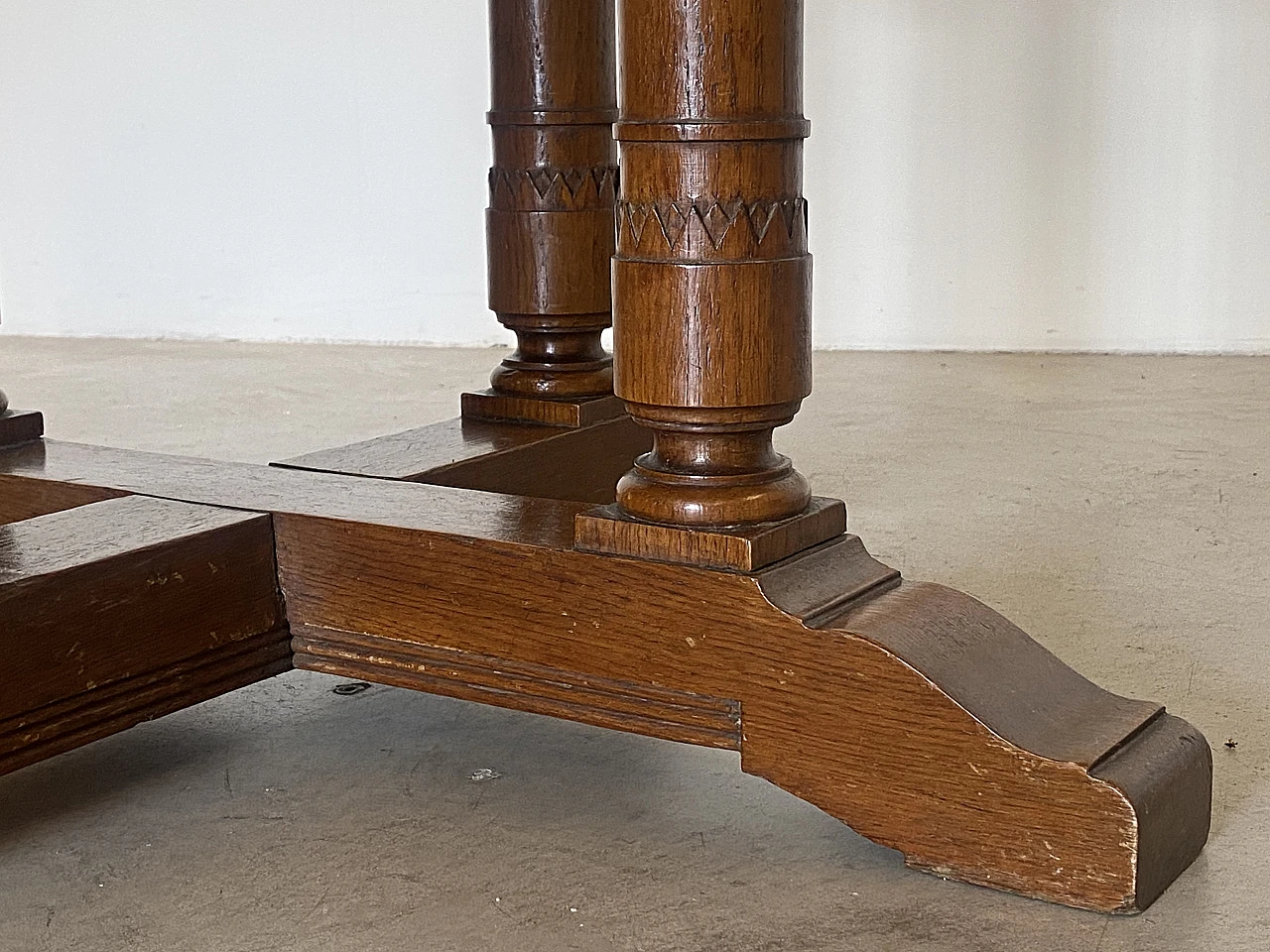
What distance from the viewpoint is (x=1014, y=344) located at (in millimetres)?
3738

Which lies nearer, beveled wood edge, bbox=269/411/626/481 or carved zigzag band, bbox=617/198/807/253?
carved zigzag band, bbox=617/198/807/253

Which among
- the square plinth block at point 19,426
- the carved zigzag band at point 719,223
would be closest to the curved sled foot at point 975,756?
the carved zigzag band at point 719,223

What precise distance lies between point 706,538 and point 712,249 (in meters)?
0.19

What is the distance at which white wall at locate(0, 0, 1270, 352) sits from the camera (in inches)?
141

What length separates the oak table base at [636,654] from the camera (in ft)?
3.44

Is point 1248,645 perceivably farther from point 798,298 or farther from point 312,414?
point 312,414

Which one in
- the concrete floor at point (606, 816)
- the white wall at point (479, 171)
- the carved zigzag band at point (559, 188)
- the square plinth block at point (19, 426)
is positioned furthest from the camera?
the white wall at point (479, 171)

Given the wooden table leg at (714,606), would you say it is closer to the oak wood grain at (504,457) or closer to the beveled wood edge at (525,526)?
the beveled wood edge at (525,526)

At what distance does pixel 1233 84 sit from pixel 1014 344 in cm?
69

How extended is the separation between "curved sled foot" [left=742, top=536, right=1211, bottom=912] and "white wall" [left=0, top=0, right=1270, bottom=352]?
8.80ft

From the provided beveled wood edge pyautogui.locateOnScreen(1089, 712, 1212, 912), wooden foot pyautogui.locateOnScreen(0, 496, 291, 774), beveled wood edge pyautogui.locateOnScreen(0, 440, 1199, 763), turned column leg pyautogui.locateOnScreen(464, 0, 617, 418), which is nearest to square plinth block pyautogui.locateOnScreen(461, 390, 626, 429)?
turned column leg pyautogui.locateOnScreen(464, 0, 617, 418)

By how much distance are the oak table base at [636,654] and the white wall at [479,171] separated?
2.58 metres

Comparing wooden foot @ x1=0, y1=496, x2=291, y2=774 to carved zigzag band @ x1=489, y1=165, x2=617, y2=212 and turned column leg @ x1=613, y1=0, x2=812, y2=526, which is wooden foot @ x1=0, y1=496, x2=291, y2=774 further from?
carved zigzag band @ x1=489, y1=165, x2=617, y2=212

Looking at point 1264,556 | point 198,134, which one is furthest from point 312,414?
point 1264,556
